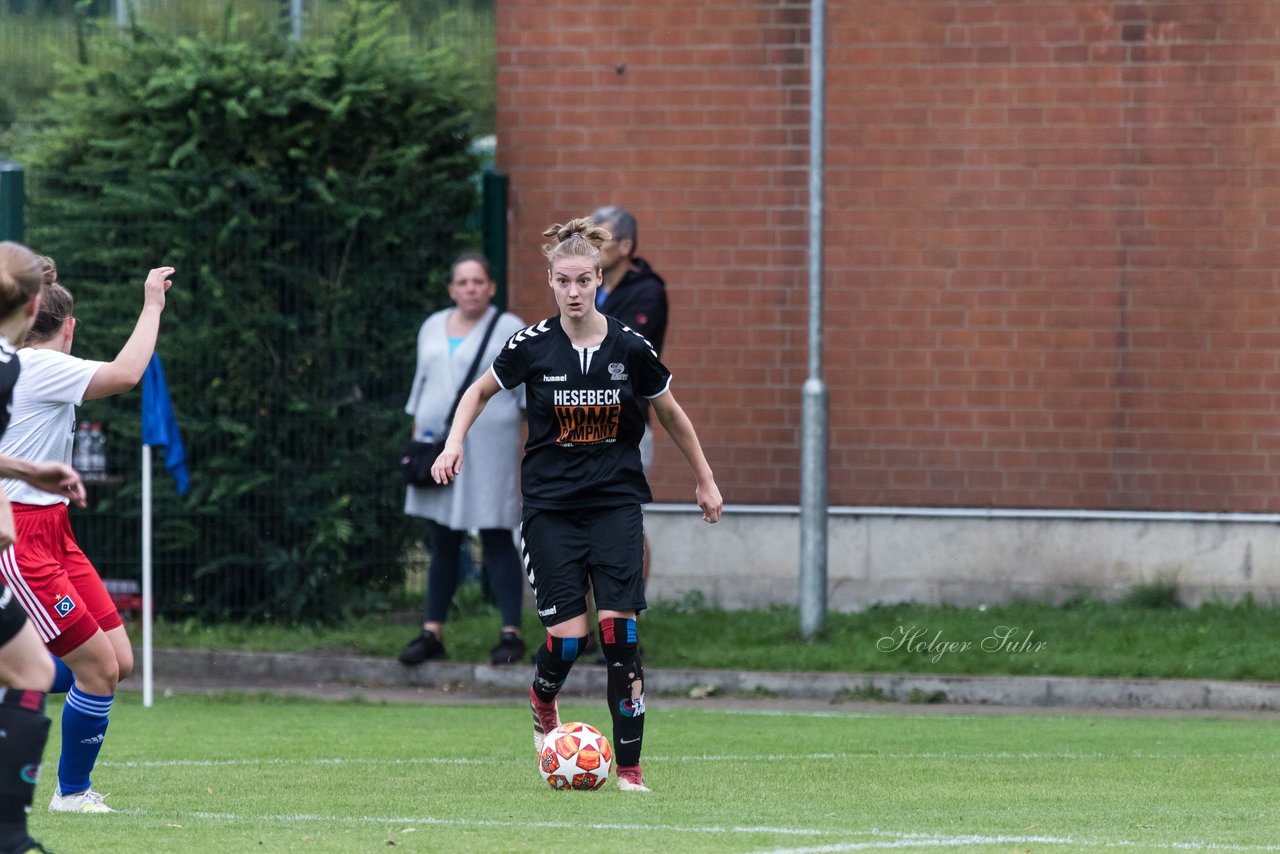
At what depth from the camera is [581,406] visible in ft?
24.2

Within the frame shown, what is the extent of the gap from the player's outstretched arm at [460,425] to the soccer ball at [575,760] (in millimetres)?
1046

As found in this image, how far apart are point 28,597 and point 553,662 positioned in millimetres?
2015

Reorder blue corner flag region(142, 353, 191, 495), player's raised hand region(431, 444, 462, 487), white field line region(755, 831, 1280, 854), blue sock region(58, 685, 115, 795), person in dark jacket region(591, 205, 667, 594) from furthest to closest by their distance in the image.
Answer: blue corner flag region(142, 353, 191, 495) → person in dark jacket region(591, 205, 667, 594) → player's raised hand region(431, 444, 462, 487) → blue sock region(58, 685, 115, 795) → white field line region(755, 831, 1280, 854)

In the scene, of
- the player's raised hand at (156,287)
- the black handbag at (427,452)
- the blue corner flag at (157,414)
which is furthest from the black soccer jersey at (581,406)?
the blue corner flag at (157,414)

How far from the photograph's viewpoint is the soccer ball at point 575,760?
720cm

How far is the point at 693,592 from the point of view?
42.7ft

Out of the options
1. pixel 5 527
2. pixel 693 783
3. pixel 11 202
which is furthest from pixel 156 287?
pixel 11 202

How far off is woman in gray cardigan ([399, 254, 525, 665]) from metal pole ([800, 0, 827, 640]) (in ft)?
5.70

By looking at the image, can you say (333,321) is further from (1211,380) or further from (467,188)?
(1211,380)

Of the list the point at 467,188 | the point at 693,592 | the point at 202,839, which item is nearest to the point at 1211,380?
the point at 693,592

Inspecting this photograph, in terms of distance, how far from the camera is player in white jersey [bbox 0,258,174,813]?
6504 mm

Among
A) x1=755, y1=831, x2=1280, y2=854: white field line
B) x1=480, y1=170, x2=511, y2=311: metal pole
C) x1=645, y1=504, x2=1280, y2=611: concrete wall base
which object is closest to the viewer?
x1=755, y1=831, x2=1280, y2=854: white field line

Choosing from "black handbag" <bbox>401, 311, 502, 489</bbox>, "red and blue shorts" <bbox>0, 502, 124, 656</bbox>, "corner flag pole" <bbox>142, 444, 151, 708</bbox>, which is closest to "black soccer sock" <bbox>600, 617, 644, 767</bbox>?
"red and blue shorts" <bbox>0, 502, 124, 656</bbox>

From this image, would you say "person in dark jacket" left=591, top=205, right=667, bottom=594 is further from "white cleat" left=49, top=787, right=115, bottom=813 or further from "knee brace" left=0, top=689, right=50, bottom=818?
"knee brace" left=0, top=689, right=50, bottom=818
